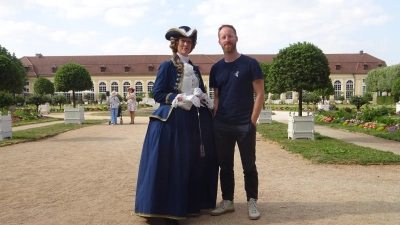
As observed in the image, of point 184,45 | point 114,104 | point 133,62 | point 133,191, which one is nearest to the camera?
point 184,45

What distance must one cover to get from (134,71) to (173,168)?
189ft

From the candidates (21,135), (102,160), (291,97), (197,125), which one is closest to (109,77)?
(291,97)

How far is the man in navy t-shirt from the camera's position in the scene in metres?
Answer: 3.80

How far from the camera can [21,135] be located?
11570 millimetres

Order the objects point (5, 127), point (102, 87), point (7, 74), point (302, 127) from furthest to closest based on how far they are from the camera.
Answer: point (102, 87) < point (7, 74) < point (5, 127) < point (302, 127)

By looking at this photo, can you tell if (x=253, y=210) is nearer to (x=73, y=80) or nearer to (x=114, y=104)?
(x=114, y=104)

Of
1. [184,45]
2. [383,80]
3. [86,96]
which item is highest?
[383,80]

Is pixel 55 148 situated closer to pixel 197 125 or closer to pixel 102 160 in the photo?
pixel 102 160

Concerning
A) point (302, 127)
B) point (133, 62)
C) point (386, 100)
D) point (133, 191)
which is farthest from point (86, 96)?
point (133, 191)

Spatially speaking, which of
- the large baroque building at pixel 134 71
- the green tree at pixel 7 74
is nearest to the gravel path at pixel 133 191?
the green tree at pixel 7 74

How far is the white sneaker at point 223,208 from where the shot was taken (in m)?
3.99

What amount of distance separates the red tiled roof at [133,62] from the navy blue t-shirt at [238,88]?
54864 mm

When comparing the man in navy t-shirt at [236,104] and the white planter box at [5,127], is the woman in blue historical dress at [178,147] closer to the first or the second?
the man in navy t-shirt at [236,104]

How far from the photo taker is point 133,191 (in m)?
4.98
